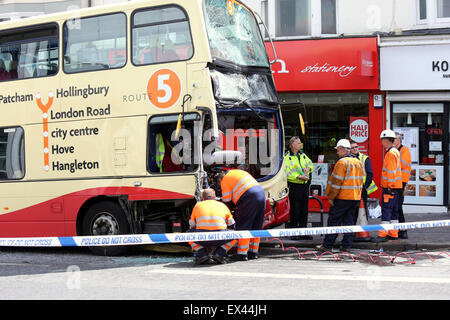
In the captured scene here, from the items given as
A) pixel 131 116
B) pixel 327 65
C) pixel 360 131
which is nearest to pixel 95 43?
pixel 131 116

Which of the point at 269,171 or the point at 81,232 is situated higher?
the point at 269,171

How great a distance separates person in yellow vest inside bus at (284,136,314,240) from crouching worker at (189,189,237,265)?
2495 millimetres

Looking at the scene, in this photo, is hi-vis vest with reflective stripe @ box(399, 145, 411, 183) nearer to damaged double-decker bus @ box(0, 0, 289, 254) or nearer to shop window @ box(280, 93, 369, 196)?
damaged double-decker bus @ box(0, 0, 289, 254)

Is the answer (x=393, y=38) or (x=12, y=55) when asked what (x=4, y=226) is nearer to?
(x=12, y=55)

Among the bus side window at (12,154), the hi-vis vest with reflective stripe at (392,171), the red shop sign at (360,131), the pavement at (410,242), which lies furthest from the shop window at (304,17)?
the bus side window at (12,154)

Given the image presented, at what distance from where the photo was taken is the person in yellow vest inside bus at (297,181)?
445 inches

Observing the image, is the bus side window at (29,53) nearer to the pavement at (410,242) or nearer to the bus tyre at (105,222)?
the bus tyre at (105,222)

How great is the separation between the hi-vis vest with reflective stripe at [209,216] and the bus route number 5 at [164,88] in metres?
1.73

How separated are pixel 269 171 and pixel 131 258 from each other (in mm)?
2678

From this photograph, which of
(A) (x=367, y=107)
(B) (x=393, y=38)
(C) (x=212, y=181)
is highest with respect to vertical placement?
(B) (x=393, y=38)

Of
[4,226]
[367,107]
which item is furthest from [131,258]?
[367,107]
